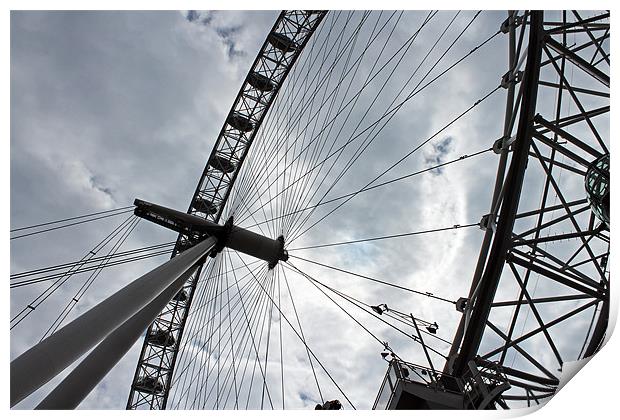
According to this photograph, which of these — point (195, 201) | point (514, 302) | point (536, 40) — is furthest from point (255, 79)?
point (514, 302)

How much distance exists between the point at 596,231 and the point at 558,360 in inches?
214

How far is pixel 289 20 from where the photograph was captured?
2997cm

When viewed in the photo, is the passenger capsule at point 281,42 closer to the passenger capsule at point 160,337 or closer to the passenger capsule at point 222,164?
the passenger capsule at point 222,164

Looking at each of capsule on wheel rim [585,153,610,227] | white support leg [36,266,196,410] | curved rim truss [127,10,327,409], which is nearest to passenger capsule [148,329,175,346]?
curved rim truss [127,10,327,409]

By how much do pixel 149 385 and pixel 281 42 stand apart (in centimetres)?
2840

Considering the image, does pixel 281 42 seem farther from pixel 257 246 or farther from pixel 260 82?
pixel 257 246

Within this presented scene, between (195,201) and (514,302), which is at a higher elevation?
(195,201)

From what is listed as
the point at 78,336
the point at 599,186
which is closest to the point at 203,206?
the point at 78,336

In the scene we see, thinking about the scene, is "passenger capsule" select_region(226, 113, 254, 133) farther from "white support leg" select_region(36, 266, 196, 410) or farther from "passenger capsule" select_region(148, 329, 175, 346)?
"white support leg" select_region(36, 266, 196, 410)

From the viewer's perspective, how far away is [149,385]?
1394 inches

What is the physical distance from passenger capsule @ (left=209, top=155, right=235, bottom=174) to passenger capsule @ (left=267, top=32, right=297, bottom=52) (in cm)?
904

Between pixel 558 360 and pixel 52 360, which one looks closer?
pixel 52 360
